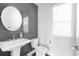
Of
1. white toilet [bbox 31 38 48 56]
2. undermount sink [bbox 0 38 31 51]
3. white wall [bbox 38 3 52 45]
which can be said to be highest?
white wall [bbox 38 3 52 45]

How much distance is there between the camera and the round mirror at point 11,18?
1.13 meters

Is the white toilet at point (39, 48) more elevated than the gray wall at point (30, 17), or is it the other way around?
the gray wall at point (30, 17)

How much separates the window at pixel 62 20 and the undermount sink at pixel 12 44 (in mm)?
492

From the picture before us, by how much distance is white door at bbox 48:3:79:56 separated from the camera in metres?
1.14

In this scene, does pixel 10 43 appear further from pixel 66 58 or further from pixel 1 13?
pixel 66 58

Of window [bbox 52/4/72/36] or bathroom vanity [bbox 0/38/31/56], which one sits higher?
window [bbox 52/4/72/36]

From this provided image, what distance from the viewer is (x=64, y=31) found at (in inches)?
46.4

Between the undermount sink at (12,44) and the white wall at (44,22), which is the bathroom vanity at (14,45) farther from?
the white wall at (44,22)

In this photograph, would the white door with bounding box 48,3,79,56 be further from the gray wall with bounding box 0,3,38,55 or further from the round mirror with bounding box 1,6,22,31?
the round mirror with bounding box 1,6,22,31

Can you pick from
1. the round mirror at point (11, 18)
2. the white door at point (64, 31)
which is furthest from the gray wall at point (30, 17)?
the white door at point (64, 31)

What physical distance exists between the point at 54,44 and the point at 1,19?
905 mm

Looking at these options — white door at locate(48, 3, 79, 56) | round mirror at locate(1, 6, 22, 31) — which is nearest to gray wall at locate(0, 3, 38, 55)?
round mirror at locate(1, 6, 22, 31)

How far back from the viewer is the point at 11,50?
109 centimetres

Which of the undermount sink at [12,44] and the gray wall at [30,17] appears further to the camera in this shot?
the gray wall at [30,17]
